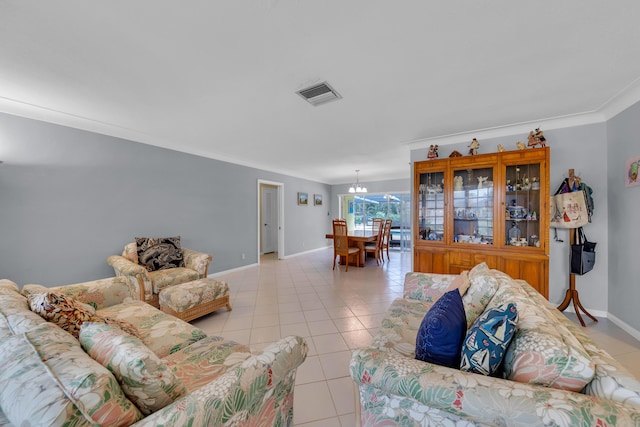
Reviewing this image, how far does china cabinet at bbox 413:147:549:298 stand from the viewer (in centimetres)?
276

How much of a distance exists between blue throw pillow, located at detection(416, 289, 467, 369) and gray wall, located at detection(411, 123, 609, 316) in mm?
2890

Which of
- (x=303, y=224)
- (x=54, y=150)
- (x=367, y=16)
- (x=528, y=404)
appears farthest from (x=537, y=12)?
(x=303, y=224)

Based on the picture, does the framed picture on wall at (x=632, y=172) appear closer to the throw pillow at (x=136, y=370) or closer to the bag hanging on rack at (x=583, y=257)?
the bag hanging on rack at (x=583, y=257)

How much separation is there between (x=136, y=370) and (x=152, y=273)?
8.89ft

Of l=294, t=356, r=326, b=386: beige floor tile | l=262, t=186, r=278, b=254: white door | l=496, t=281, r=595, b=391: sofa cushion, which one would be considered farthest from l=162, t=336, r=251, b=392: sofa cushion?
l=262, t=186, r=278, b=254: white door

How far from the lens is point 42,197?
273cm

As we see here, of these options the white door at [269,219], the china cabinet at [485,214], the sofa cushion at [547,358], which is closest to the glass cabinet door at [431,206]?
the china cabinet at [485,214]

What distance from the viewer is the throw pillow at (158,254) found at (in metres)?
3.20

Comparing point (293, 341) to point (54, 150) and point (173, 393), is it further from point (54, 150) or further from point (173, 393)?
point (54, 150)

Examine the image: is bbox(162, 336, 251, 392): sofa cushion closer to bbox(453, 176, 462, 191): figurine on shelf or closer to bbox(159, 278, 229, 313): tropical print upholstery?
bbox(159, 278, 229, 313): tropical print upholstery

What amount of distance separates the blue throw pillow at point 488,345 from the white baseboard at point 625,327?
268 cm

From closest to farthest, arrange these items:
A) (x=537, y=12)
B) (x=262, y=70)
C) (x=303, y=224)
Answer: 1. (x=537, y=12)
2. (x=262, y=70)
3. (x=303, y=224)

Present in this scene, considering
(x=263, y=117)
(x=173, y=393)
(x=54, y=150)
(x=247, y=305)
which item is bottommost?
(x=247, y=305)

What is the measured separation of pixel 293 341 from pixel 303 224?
5.97 meters
